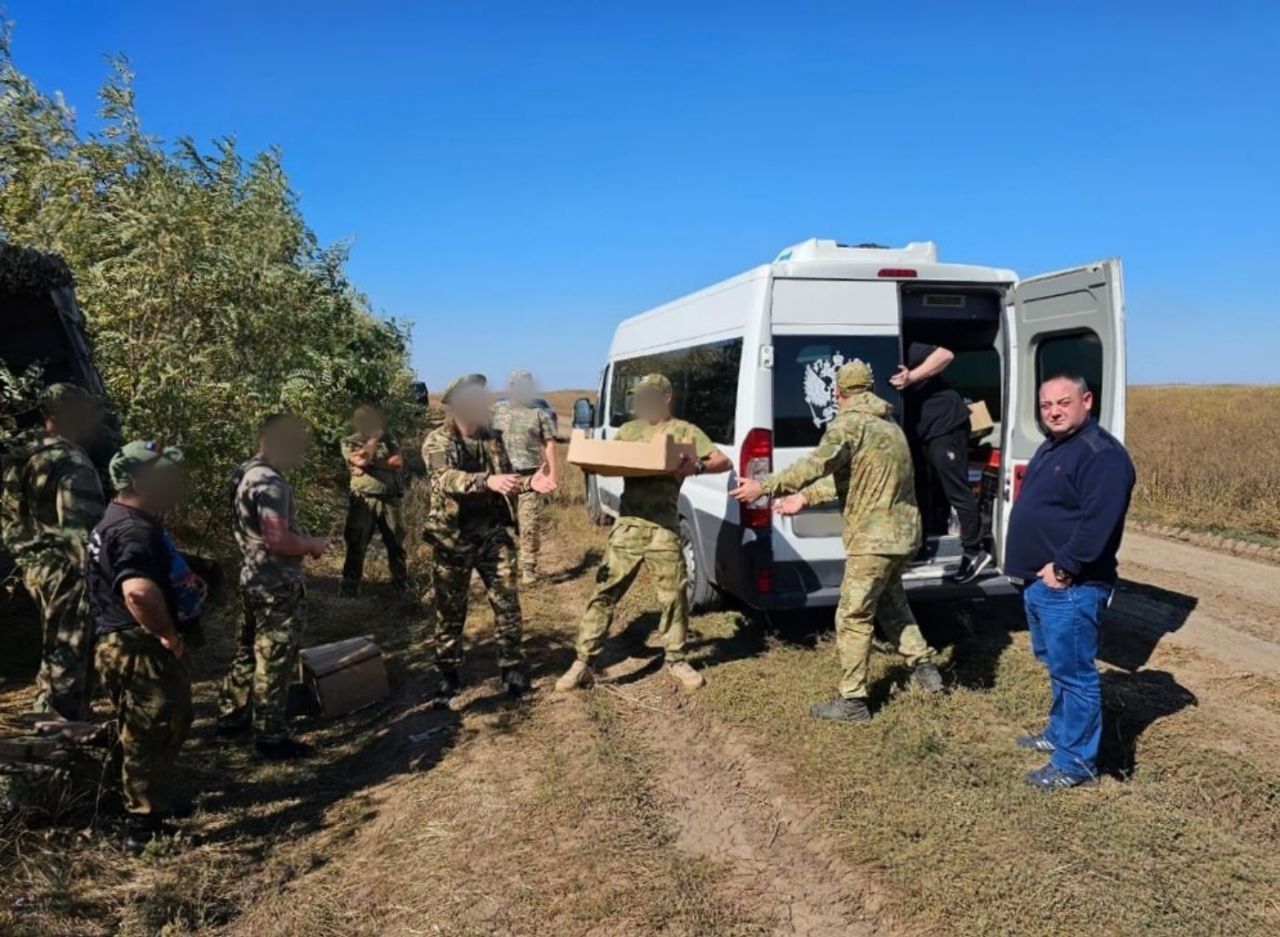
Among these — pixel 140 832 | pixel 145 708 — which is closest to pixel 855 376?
pixel 145 708

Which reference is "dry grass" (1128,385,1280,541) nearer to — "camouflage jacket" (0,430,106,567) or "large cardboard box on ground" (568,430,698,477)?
"large cardboard box on ground" (568,430,698,477)

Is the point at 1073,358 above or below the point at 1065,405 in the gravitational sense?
above

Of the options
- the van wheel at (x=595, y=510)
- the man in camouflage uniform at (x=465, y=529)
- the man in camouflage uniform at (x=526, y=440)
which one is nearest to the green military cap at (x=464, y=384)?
the man in camouflage uniform at (x=465, y=529)

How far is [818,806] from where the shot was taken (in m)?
3.46

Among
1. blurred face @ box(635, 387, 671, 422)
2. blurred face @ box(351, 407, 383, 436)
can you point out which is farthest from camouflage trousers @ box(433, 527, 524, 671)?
blurred face @ box(351, 407, 383, 436)

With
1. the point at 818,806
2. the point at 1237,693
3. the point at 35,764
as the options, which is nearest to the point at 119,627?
the point at 35,764

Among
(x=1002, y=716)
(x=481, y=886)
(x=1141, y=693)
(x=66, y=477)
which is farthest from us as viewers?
(x=1141, y=693)

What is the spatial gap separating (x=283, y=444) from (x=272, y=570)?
0.63 m

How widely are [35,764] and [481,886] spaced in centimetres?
189

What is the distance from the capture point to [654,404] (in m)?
4.86

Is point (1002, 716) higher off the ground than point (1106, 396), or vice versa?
point (1106, 396)

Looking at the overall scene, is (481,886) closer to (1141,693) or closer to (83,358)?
(1141,693)

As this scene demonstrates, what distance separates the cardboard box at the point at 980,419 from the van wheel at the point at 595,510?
4917 millimetres

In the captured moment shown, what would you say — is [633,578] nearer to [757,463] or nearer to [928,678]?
[757,463]
